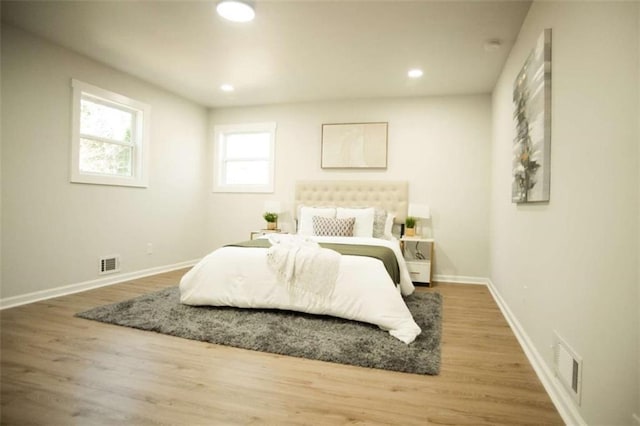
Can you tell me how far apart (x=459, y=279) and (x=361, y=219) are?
64.5 inches

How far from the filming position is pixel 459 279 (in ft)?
15.5

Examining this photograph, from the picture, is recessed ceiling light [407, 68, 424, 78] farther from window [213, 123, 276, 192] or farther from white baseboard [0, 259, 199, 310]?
white baseboard [0, 259, 199, 310]

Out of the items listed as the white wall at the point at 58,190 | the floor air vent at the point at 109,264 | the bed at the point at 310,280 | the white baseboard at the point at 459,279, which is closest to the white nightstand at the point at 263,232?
the white wall at the point at 58,190

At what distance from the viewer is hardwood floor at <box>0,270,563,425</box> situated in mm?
1558

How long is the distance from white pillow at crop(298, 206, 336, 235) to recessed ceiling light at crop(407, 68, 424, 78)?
187cm

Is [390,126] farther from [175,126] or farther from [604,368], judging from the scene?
[604,368]

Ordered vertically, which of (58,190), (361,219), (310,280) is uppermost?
(58,190)

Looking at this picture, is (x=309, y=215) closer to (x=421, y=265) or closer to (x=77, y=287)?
(x=421, y=265)

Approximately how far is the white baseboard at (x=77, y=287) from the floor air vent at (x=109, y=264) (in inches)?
3.1

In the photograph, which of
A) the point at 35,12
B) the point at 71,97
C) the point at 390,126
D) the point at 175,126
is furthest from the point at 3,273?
the point at 390,126

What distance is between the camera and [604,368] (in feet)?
4.23

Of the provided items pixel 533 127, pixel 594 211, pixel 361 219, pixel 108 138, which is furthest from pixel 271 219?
pixel 594 211

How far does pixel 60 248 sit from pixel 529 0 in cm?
474

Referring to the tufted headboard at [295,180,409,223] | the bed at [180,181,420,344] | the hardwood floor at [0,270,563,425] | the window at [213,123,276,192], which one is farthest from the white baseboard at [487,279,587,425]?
the window at [213,123,276,192]
